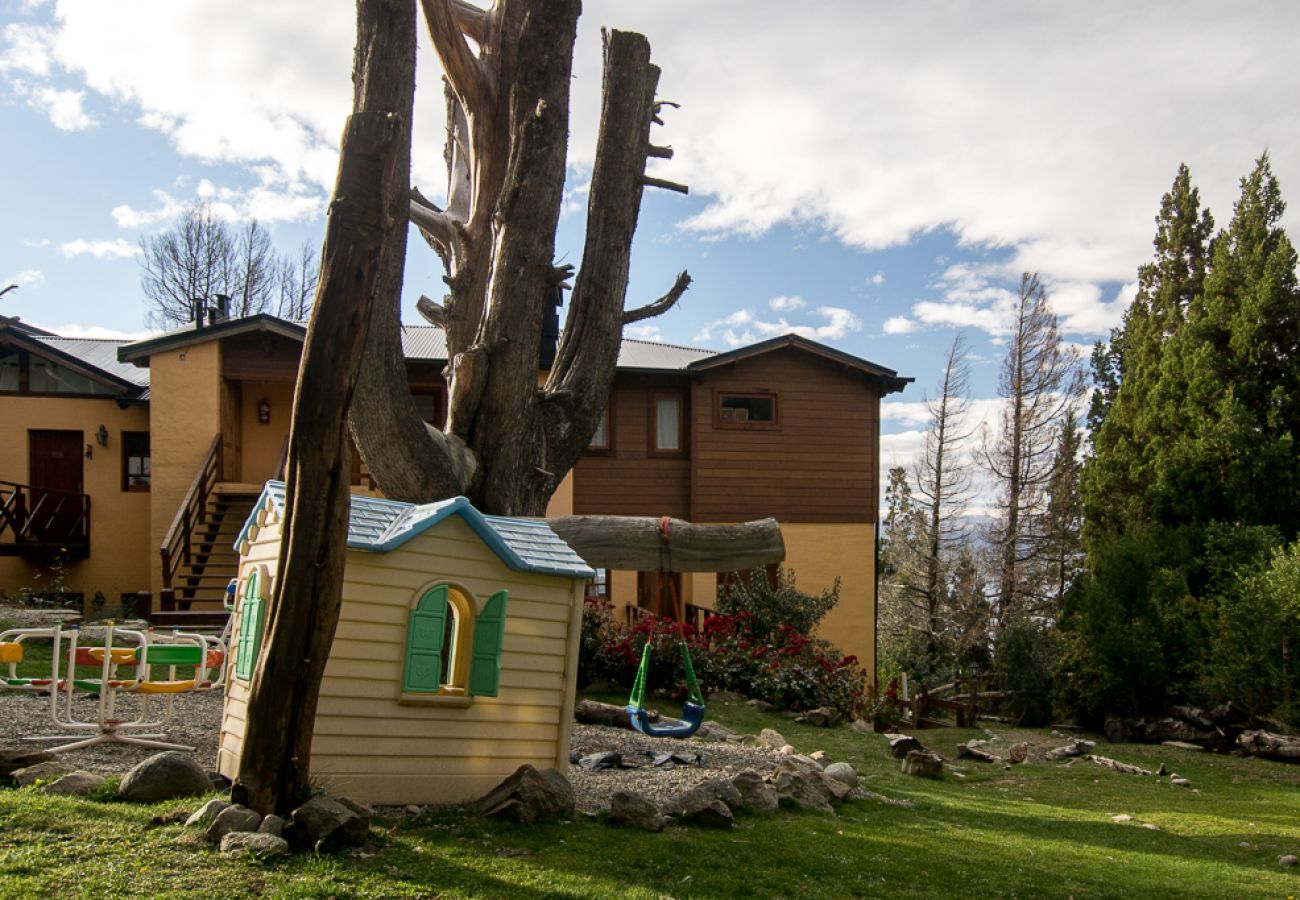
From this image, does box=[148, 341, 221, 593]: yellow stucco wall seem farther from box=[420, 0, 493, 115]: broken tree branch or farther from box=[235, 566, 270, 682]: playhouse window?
box=[235, 566, 270, 682]: playhouse window

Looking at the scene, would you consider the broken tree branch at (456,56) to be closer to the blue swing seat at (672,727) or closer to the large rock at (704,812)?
the blue swing seat at (672,727)

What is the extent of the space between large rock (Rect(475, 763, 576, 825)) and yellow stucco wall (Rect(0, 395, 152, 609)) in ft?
58.9

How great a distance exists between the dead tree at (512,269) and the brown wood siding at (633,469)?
11452 millimetres

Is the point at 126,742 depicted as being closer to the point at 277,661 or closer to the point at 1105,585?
the point at 277,661

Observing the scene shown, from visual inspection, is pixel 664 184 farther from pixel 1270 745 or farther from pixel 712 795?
pixel 1270 745

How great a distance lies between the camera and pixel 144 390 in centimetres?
2216

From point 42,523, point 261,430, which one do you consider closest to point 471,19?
point 261,430

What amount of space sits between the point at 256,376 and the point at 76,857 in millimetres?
17038

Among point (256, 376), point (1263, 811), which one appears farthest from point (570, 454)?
point (256, 376)

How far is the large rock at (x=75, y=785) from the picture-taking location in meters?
5.90

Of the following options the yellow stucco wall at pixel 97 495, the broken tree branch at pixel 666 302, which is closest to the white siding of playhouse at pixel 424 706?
the broken tree branch at pixel 666 302

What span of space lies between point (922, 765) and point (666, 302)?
562cm

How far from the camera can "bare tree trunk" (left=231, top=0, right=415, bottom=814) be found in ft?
17.4

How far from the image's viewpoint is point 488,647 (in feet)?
21.3
